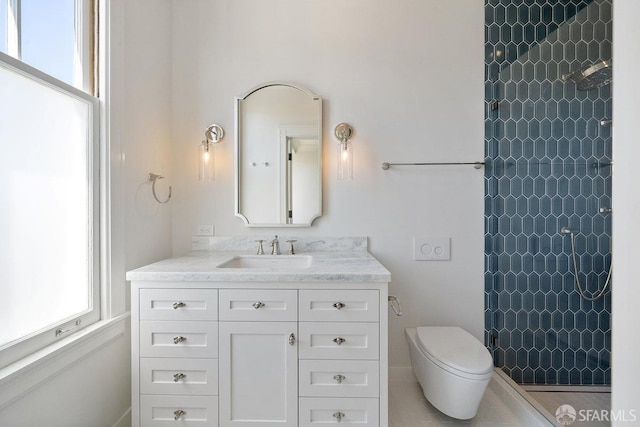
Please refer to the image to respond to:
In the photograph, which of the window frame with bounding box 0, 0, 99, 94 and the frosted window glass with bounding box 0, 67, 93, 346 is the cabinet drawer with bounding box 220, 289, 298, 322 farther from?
the window frame with bounding box 0, 0, 99, 94

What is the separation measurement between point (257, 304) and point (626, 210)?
3.96ft

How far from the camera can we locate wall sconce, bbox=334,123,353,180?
1.84 m

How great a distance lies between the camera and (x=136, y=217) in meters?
1.56

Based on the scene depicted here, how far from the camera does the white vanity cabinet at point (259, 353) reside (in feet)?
4.19

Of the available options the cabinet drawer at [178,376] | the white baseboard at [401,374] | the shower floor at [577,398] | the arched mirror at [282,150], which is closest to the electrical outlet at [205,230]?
the arched mirror at [282,150]

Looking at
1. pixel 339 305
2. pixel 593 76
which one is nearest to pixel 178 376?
pixel 339 305

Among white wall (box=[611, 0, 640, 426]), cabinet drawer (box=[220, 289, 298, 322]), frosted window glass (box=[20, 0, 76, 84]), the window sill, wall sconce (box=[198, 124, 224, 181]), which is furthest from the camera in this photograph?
wall sconce (box=[198, 124, 224, 181])

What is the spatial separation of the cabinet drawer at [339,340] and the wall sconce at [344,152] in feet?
3.13

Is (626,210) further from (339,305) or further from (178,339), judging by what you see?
(178,339)

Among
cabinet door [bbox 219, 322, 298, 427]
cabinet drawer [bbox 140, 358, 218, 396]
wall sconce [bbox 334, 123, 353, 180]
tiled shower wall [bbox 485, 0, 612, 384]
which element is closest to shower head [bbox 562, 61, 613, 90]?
tiled shower wall [bbox 485, 0, 612, 384]

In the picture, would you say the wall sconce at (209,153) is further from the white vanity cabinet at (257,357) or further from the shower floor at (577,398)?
the shower floor at (577,398)

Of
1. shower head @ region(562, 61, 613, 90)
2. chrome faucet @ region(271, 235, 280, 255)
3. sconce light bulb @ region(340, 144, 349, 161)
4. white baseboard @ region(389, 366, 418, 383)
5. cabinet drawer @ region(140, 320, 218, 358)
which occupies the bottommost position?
white baseboard @ region(389, 366, 418, 383)

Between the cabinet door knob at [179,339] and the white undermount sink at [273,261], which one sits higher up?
the white undermount sink at [273,261]

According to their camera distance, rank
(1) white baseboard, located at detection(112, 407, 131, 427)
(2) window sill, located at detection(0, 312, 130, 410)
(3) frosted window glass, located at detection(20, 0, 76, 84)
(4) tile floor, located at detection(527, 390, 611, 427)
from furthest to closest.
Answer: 1. (1) white baseboard, located at detection(112, 407, 131, 427)
2. (4) tile floor, located at detection(527, 390, 611, 427)
3. (3) frosted window glass, located at detection(20, 0, 76, 84)
4. (2) window sill, located at detection(0, 312, 130, 410)
